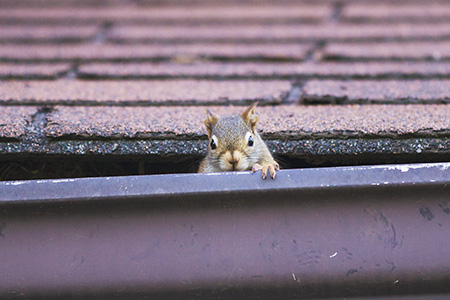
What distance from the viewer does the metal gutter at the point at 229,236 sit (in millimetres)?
1052

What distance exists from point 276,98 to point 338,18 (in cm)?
83

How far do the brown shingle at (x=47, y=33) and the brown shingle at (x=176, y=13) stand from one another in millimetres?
81

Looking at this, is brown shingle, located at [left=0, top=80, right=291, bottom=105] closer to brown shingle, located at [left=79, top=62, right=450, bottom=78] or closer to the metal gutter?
brown shingle, located at [left=79, top=62, right=450, bottom=78]

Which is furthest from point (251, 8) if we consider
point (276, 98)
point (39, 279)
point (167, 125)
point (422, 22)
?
point (39, 279)

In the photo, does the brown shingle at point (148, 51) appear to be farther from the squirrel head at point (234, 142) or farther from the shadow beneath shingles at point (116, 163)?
the shadow beneath shingles at point (116, 163)

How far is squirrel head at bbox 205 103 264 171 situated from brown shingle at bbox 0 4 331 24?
0.76 metres

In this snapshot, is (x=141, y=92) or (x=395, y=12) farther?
(x=395, y=12)

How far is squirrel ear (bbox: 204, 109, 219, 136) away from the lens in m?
1.42

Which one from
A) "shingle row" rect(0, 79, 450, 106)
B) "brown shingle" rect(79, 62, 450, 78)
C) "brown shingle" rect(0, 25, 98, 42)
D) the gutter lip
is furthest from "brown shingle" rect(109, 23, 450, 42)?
the gutter lip

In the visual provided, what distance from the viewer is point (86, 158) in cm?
125

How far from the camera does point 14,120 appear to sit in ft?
4.39

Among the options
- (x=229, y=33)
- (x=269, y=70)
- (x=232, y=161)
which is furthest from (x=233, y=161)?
(x=229, y=33)

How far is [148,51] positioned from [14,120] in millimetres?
740

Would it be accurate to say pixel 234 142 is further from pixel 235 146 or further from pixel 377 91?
pixel 377 91
